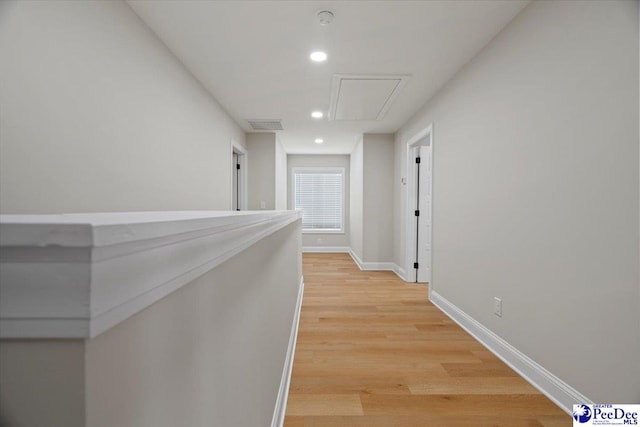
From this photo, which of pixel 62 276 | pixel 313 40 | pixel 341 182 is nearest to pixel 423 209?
pixel 313 40

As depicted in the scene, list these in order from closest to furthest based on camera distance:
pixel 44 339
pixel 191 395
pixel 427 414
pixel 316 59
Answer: pixel 44 339 < pixel 191 395 < pixel 427 414 < pixel 316 59

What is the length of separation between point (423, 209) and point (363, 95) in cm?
195

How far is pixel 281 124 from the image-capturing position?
16.2ft

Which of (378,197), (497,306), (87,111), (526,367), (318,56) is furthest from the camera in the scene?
(378,197)

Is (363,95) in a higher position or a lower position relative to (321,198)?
higher

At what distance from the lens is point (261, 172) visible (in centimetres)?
550

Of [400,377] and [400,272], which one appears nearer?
[400,377]

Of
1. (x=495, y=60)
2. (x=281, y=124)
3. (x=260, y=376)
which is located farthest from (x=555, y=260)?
(x=281, y=124)

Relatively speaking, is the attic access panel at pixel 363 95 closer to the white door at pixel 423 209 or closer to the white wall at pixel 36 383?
the white door at pixel 423 209

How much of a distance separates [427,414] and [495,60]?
248 cm

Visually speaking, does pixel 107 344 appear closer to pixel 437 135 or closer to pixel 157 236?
pixel 157 236

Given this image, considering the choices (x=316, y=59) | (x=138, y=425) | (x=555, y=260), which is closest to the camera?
(x=138, y=425)

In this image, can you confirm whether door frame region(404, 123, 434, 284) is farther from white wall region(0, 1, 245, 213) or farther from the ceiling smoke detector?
white wall region(0, 1, 245, 213)

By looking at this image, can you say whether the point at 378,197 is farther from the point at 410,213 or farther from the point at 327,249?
the point at 327,249
